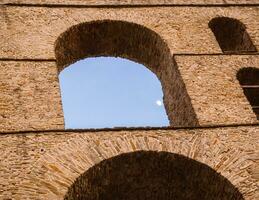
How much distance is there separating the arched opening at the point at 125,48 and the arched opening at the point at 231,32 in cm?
164

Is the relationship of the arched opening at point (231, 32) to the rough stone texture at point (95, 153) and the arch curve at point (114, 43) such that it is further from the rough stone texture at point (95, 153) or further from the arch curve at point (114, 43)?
the rough stone texture at point (95, 153)

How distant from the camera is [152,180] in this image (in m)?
7.30

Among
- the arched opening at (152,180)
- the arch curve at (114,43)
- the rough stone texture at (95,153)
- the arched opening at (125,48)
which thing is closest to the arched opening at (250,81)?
the arched opening at (125,48)

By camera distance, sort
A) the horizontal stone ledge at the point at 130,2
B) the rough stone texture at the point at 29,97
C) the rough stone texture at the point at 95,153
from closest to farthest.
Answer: the rough stone texture at the point at 95,153 → the rough stone texture at the point at 29,97 → the horizontal stone ledge at the point at 130,2

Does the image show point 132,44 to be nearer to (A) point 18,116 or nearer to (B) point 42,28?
(B) point 42,28

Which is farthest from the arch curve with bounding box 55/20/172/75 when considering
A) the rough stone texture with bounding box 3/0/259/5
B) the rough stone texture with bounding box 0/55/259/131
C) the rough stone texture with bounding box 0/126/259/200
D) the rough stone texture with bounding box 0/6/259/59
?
the rough stone texture with bounding box 0/126/259/200

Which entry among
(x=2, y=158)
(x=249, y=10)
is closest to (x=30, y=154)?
(x=2, y=158)

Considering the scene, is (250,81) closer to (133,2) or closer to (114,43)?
(114,43)

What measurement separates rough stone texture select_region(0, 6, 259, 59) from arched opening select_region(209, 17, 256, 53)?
4.6 inches

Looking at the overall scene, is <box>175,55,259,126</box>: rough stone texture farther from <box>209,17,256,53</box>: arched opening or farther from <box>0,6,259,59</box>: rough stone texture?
<box>209,17,256,53</box>: arched opening

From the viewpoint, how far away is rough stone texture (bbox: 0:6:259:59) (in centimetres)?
896

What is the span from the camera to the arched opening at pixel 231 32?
1073 centimetres

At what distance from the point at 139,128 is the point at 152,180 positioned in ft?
2.72

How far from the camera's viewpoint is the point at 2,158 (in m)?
6.61
